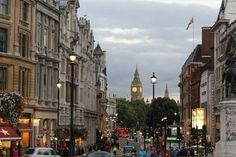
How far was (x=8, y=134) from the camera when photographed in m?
56.3

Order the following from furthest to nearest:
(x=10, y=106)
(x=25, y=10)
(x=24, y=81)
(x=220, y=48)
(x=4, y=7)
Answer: (x=220, y=48) → (x=25, y=10) → (x=24, y=81) → (x=4, y=7) → (x=10, y=106)

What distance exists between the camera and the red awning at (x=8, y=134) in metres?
55.1

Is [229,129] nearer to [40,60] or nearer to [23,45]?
[23,45]

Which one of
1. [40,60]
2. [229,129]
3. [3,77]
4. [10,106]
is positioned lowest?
[229,129]

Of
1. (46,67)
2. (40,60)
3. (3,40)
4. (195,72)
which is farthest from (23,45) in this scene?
(195,72)

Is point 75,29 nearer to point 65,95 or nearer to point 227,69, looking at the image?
point 65,95

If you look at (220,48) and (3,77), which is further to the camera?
(220,48)

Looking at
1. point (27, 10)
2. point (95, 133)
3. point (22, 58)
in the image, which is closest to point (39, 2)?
point (27, 10)

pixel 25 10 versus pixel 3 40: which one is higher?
pixel 25 10

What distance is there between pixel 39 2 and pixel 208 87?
56664mm

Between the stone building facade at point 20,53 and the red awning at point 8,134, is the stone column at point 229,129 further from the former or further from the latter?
the stone building facade at point 20,53

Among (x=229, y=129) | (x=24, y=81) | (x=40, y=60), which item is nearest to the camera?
(x=229, y=129)

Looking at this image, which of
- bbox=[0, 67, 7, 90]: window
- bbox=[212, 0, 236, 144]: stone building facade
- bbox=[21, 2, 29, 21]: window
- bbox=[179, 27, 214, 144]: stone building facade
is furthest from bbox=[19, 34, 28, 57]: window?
bbox=[179, 27, 214, 144]: stone building facade

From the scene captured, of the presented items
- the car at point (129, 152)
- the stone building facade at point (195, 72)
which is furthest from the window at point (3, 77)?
the stone building facade at point (195, 72)
